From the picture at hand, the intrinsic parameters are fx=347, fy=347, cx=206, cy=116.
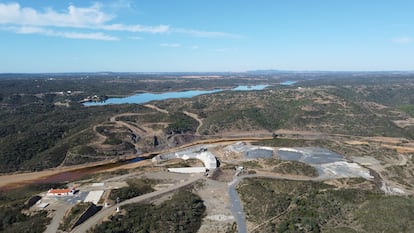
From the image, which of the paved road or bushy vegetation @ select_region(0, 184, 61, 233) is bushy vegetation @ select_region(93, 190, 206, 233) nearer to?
the paved road

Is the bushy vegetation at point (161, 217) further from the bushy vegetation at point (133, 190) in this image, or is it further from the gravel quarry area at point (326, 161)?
the gravel quarry area at point (326, 161)

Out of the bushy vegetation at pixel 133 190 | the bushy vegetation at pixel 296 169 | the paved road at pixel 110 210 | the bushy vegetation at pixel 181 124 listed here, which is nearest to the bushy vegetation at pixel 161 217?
the paved road at pixel 110 210

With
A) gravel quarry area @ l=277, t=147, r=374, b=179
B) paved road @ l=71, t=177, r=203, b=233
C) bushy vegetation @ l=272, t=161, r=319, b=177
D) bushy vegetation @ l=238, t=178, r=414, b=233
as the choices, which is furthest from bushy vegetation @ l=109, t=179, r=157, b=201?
gravel quarry area @ l=277, t=147, r=374, b=179

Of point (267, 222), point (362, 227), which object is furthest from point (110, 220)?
point (362, 227)

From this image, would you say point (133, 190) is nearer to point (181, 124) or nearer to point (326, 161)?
point (326, 161)

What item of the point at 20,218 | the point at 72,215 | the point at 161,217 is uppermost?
the point at 72,215

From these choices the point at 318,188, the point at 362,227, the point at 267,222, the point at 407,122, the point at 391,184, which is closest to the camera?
the point at 362,227

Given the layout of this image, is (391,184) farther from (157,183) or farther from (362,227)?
(157,183)

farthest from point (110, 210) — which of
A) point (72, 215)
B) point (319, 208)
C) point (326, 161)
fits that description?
point (326, 161)
